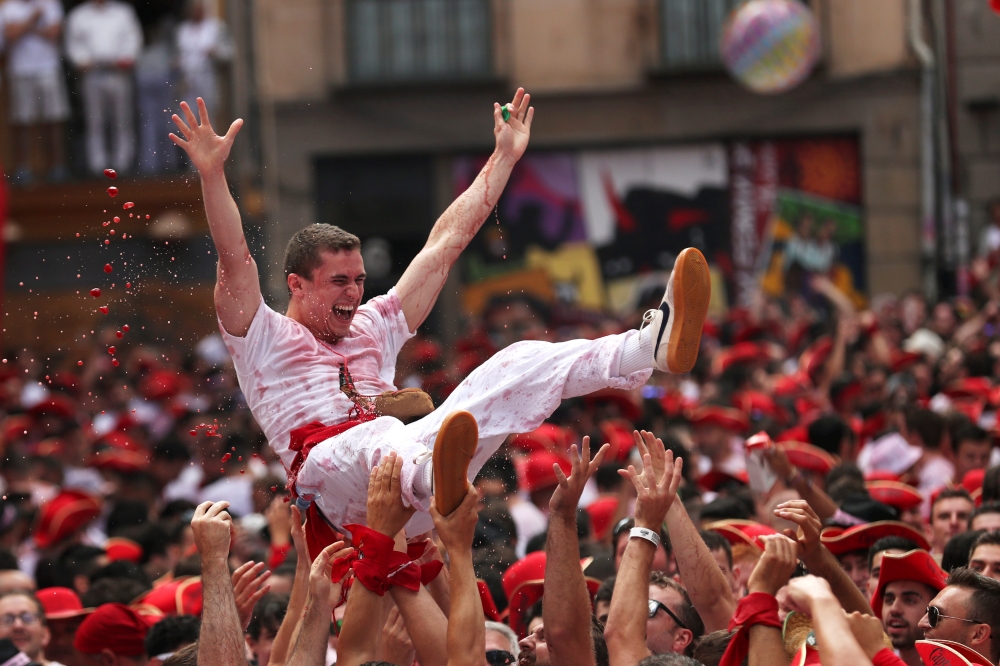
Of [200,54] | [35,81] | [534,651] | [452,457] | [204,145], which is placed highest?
[200,54]

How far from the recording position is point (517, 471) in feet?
29.2

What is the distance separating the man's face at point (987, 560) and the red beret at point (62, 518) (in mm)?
5192

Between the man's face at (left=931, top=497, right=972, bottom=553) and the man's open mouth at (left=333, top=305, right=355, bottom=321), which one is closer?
the man's open mouth at (left=333, top=305, right=355, bottom=321)

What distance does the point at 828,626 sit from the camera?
370cm

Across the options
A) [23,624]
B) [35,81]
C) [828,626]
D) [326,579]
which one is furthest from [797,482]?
[35,81]

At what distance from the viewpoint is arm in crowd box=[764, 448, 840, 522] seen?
639 centimetres

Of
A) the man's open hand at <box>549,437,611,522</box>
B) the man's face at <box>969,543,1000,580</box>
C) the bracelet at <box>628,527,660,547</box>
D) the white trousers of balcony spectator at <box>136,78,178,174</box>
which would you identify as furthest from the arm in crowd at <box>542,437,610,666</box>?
the white trousers of balcony spectator at <box>136,78,178,174</box>

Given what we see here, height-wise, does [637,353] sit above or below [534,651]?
above

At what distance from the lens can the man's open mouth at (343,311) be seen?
5535 millimetres

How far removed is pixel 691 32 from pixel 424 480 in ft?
52.4

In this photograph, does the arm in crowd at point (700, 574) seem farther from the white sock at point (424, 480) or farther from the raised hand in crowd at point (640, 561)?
the white sock at point (424, 480)

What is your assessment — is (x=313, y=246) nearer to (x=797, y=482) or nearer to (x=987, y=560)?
(x=797, y=482)

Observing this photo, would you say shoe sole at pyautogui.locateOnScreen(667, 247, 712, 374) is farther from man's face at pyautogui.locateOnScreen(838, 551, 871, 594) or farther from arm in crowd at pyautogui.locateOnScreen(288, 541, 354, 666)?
man's face at pyautogui.locateOnScreen(838, 551, 871, 594)

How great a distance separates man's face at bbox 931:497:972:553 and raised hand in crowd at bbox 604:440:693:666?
2.17m
